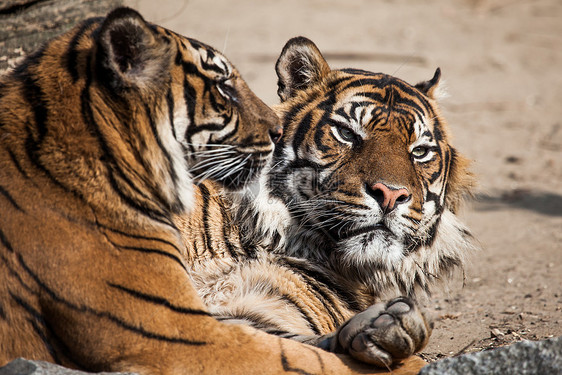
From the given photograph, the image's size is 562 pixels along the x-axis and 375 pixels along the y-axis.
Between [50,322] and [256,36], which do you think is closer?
[50,322]

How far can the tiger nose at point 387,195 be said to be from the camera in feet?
8.78

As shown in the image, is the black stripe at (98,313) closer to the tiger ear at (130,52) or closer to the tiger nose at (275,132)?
the tiger ear at (130,52)

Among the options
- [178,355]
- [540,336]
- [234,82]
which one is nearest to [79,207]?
[178,355]

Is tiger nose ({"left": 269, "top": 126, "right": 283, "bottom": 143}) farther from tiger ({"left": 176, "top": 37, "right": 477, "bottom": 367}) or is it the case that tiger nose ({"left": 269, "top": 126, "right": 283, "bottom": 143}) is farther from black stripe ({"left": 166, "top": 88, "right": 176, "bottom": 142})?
black stripe ({"left": 166, "top": 88, "right": 176, "bottom": 142})

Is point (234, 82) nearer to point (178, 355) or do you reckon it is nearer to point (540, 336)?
point (178, 355)

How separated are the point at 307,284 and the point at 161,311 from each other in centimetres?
103

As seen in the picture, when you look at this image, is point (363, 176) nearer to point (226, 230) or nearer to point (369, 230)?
point (369, 230)

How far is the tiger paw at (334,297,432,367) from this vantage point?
6.79 ft

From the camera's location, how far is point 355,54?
7598 millimetres

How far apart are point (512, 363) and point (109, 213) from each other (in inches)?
51.2

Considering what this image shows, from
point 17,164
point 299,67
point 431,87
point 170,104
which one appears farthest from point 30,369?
point 431,87

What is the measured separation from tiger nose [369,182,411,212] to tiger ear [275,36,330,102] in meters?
0.76

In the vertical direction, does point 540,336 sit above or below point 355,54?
below

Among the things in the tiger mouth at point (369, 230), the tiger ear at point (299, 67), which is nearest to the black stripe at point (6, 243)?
the tiger mouth at point (369, 230)
